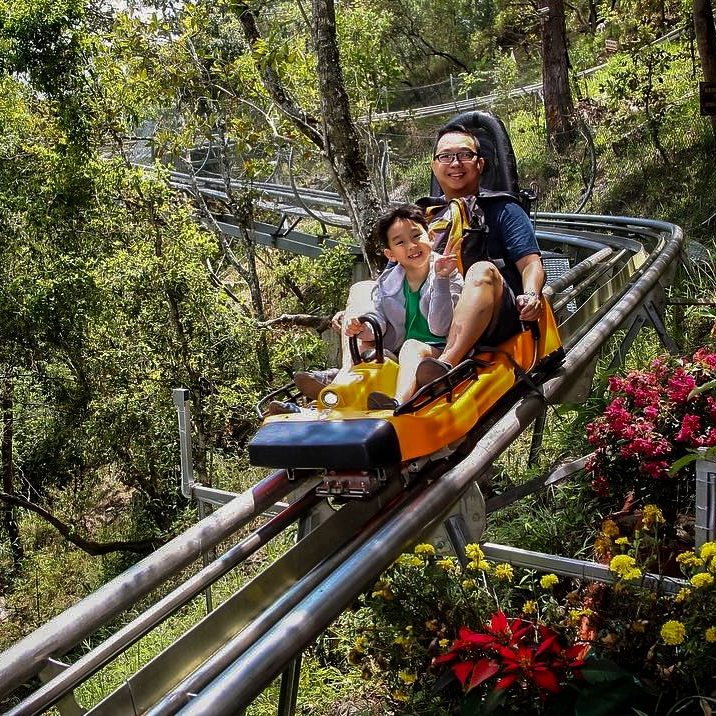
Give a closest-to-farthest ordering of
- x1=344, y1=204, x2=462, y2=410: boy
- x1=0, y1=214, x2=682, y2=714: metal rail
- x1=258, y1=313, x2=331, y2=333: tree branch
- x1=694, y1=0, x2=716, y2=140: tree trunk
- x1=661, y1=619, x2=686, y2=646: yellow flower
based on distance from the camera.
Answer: x1=0, y1=214, x2=682, y2=714: metal rail → x1=661, y1=619, x2=686, y2=646: yellow flower → x1=344, y1=204, x2=462, y2=410: boy → x1=694, y1=0, x2=716, y2=140: tree trunk → x1=258, y1=313, x2=331, y2=333: tree branch

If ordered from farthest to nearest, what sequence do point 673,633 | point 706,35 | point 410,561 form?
point 706,35 → point 410,561 → point 673,633

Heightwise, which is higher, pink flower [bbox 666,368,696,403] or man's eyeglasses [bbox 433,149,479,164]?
man's eyeglasses [bbox 433,149,479,164]

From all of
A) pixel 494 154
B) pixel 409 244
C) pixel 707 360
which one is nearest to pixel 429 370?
pixel 409 244

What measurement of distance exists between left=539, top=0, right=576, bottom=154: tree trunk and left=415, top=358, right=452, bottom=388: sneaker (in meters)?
10.4

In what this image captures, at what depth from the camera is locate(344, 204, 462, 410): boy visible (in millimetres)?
3195

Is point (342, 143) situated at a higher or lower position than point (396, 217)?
higher

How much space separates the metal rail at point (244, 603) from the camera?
1705mm

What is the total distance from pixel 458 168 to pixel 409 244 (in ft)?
1.98

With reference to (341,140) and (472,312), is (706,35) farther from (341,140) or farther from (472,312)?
(472,312)

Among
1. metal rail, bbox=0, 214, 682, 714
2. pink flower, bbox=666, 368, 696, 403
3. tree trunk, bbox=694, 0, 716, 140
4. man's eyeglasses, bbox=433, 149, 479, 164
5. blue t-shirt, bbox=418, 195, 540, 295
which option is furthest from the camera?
tree trunk, bbox=694, 0, 716, 140

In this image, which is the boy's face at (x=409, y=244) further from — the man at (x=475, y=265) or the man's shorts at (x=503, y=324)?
the man's shorts at (x=503, y=324)

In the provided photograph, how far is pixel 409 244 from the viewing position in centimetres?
325

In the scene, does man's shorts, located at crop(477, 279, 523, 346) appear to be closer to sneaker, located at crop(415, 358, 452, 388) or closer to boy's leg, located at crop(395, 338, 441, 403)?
boy's leg, located at crop(395, 338, 441, 403)

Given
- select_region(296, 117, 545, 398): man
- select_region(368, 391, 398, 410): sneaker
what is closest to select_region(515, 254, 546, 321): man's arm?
select_region(296, 117, 545, 398): man
